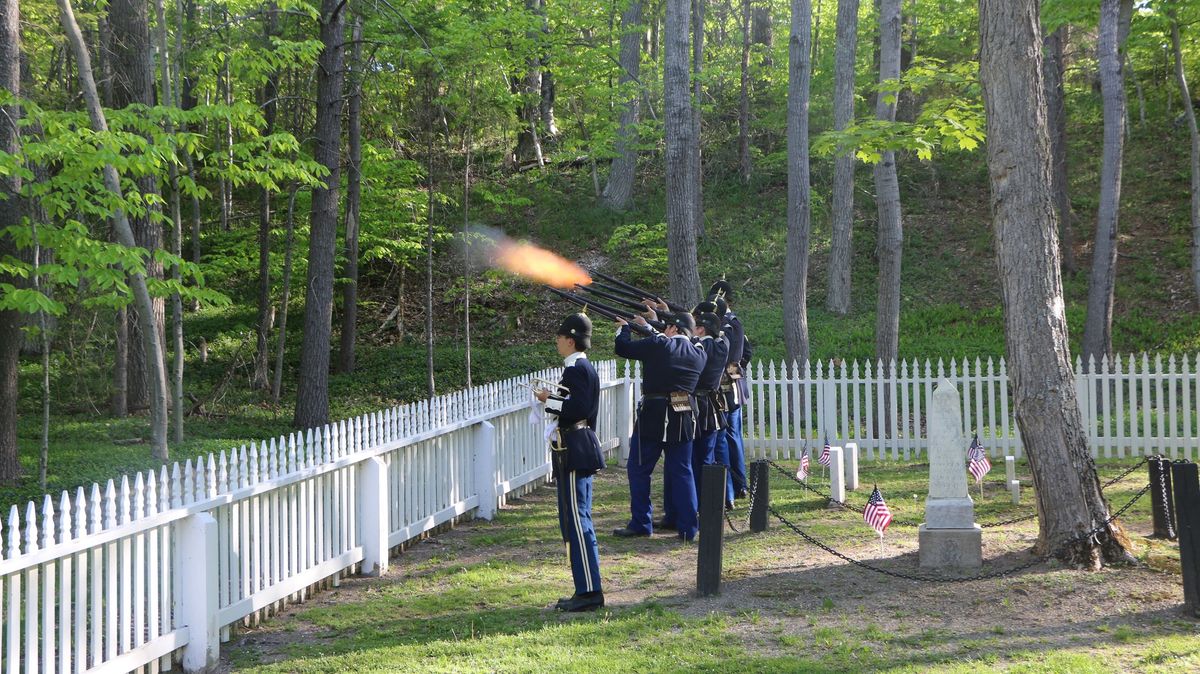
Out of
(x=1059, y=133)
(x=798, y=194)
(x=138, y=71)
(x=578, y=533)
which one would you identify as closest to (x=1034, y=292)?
(x=578, y=533)

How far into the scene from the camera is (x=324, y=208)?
52.5 ft

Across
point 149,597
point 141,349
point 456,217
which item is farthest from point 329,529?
point 456,217

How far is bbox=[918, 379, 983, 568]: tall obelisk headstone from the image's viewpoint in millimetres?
7922

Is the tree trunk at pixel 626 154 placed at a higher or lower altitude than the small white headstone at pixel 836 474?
higher

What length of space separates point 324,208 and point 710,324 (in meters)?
8.13

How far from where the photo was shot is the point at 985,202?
27516 mm

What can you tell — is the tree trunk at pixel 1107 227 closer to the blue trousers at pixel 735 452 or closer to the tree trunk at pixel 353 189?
the blue trousers at pixel 735 452

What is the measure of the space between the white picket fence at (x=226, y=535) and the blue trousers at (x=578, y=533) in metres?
1.91

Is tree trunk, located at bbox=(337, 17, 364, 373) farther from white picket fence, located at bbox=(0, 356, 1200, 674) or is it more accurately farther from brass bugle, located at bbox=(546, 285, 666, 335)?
brass bugle, located at bbox=(546, 285, 666, 335)

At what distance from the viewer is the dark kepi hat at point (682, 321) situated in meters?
9.52

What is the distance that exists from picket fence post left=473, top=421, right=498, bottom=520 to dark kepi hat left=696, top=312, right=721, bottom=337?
245 cm

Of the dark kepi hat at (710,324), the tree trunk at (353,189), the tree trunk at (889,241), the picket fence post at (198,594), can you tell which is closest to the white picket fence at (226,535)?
the picket fence post at (198,594)

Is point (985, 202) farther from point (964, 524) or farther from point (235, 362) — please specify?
point (964, 524)

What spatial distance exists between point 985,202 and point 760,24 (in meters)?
9.58
